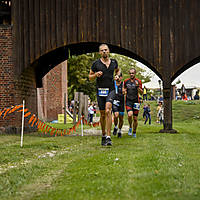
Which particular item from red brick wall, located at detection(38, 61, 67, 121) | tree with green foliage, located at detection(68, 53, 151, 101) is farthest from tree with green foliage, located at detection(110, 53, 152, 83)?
red brick wall, located at detection(38, 61, 67, 121)

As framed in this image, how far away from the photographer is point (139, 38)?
1373 centimetres

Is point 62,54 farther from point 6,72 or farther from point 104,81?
point 104,81

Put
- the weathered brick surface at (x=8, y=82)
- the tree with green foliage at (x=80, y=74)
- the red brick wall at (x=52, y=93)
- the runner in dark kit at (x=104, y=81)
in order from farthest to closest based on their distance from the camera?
the tree with green foliage at (x=80, y=74) < the red brick wall at (x=52, y=93) < the weathered brick surface at (x=8, y=82) < the runner in dark kit at (x=104, y=81)

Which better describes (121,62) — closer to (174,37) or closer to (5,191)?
(174,37)

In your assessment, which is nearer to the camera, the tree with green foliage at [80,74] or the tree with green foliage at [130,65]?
the tree with green foliage at [80,74]

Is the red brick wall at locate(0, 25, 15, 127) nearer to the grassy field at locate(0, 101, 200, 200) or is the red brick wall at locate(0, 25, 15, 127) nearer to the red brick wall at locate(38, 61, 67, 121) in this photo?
the grassy field at locate(0, 101, 200, 200)

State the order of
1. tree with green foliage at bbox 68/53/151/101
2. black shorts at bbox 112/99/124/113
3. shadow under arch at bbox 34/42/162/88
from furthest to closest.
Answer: tree with green foliage at bbox 68/53/151/101
shadow under arch at bbox 34/42/162/88
black shorts at bbox 112/99/124/113

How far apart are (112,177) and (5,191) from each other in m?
1.17

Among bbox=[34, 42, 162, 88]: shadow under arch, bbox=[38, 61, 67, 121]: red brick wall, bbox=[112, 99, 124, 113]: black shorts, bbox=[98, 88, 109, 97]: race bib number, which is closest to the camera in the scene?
bbox=[98, 88, 109, 97]: race bib number

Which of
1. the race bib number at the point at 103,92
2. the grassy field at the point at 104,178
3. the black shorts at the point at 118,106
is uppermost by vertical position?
the race bib number at the point at 103,92

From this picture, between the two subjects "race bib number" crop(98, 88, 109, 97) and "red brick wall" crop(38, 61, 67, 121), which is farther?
"red brick wall" crop(38, 61, 67, 121)

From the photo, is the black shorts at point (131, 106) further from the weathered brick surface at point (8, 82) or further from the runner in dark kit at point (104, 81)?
the weathered brick surface at point (8, 82)

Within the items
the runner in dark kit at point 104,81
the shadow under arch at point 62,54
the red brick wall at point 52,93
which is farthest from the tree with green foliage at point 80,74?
the runner in dark kit at point 104,81

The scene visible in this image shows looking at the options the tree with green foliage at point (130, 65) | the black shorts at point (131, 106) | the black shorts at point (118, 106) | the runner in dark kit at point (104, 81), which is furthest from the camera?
the tree with green foliage at point (130, 65)
